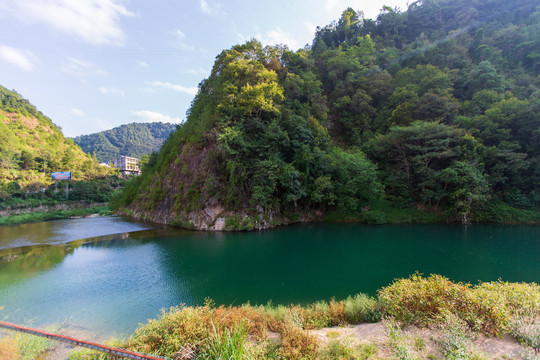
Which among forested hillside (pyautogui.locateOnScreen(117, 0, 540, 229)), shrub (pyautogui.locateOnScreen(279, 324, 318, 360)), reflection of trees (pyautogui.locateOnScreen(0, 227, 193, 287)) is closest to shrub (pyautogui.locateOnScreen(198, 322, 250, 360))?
shrub (pyautogui.locateOnScreen(279, 324, 318, 360))

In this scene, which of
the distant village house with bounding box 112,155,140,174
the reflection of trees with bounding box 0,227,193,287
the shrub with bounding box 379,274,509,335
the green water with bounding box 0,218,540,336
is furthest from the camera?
the distant village house with bounding box 112,155,140,174

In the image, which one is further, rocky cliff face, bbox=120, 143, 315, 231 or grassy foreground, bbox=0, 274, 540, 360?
rocky cliff face, bbox=120, 143, 315, 231

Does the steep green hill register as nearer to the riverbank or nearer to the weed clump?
the riverbank

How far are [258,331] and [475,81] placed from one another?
4009 cm

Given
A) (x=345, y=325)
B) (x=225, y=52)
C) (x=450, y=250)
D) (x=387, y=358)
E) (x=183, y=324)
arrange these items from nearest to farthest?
(x=387, y=358)
(x=183, y=324)
(x=345, y=325)
(x=450, y=250)
(x=225, y=52)

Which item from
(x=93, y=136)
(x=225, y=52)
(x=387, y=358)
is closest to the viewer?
(x=387, y=358)

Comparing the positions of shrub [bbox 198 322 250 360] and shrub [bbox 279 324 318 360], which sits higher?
shrub [bbox 198 322 250 360]

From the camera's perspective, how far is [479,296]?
16.2 feet

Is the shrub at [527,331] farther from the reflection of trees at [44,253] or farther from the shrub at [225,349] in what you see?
the reflection of trees at [44,253]

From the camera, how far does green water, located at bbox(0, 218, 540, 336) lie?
8609mm

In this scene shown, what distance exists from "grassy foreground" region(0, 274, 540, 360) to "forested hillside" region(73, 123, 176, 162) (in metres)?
128

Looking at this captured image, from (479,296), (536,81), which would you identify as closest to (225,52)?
(479,296)

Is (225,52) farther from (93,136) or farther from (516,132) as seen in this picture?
(93,136)

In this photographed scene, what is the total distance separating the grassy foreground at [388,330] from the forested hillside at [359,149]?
660 inches
